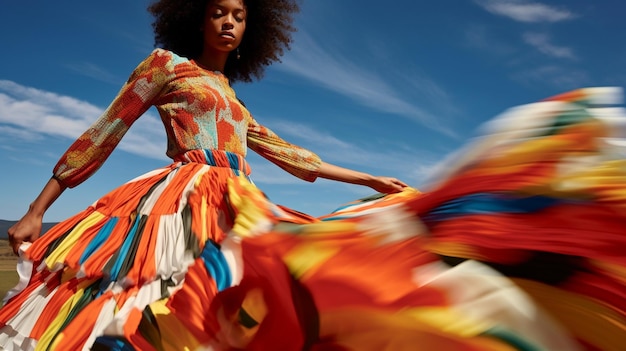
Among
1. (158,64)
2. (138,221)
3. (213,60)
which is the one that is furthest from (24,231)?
(213,60)

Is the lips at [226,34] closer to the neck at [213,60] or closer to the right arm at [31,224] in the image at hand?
the neck at [213,60]

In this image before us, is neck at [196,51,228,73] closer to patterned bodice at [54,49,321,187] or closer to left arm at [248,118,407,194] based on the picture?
patterned bodice at [54,49,321,187]

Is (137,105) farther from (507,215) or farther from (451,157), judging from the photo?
(507,215)

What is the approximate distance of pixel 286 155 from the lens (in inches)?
102

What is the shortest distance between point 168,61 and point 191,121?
24 centimetres

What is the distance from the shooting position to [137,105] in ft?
6.73

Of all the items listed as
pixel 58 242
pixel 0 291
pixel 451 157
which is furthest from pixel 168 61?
pixel 0 291

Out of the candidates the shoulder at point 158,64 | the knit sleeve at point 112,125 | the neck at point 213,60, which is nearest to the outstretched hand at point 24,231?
the knit sleeve at point 112,125

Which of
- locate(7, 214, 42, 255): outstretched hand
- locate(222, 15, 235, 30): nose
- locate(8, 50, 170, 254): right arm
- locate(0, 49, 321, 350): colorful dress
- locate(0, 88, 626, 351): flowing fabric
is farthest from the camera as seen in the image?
locate(222, 15, 235, 30): nose

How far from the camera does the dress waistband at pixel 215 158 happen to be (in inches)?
79.4

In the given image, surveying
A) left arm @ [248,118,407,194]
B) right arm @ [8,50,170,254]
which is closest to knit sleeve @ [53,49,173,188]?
right arm @ [8,50,170,254]

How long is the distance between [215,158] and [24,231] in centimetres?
66

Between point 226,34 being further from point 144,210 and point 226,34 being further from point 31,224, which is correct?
point 31,224

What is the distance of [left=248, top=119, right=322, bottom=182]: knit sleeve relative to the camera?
8.43 ft
